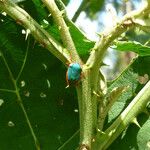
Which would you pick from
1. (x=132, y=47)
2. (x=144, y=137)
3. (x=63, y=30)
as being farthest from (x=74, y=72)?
(x=144, y=137)

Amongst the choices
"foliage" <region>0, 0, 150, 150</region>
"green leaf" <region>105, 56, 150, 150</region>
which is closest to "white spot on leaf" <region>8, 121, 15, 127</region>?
"foliage" <region>0, 0, 150, 150</region>

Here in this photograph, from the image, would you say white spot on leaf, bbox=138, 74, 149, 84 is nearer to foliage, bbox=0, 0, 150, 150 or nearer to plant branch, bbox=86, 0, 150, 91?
foliage, bbox=0, 0, 150, 150

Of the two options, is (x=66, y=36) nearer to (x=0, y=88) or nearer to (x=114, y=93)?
(x=114, y=93)

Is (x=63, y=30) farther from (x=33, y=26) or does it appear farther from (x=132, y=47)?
(x=132, y=47)

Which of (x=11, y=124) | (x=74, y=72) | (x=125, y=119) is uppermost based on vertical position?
(x=74, y=72)

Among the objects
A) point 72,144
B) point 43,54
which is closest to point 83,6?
point 43,54

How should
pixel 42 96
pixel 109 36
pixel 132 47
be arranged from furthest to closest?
pixel 42 96, pixel 132 47, pixel 109 36
